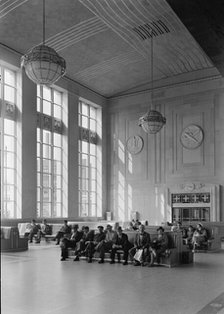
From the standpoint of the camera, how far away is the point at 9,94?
17984 millimetres

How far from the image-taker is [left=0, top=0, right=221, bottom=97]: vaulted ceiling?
48.9 ft

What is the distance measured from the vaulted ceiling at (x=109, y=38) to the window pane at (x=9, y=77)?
1052 millimetres

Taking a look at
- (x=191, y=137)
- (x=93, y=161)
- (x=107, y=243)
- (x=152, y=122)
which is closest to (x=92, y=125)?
(x=93, y=161)

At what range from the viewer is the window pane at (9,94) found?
1776 centimetres

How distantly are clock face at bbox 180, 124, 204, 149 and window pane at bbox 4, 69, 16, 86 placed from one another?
922cm

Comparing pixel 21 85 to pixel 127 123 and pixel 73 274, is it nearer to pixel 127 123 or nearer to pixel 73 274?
pixel 127 123

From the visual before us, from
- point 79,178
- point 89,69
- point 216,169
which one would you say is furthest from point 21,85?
point 216,169

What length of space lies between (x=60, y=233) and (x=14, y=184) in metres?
4.42

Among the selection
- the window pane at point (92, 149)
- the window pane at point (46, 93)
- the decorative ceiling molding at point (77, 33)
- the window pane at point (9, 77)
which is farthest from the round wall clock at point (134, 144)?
the window pane at point (9, 77)

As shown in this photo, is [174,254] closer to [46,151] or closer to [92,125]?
[46,151]

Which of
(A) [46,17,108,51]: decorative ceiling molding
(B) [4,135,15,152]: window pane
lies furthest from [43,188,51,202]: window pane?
(A) [46,17,108,51]: decorative ceiling molding

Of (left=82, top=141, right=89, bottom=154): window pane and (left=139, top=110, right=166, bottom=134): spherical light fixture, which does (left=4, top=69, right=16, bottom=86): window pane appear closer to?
(left=82, top=141, right=89, bottom=154): window pane

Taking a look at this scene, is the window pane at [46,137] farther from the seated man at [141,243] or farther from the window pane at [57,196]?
the seated man at [141,243]

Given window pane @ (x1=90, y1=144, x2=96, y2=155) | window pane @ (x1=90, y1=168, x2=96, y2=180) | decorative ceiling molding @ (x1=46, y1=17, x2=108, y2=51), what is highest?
decorative ceiling molding @ (x1=46, y1=17, x2=108, y2=51)
